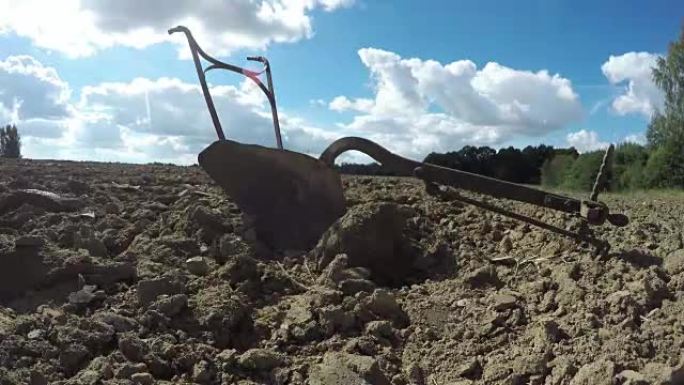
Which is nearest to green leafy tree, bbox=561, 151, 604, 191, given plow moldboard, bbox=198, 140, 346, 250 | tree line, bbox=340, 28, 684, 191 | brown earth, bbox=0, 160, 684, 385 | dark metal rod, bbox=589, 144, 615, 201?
tree line, bbox=340, 28, 684, 191

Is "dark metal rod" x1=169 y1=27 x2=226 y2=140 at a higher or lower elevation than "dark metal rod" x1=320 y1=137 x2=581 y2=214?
higher

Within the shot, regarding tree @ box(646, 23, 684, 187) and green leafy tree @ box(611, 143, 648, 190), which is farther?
tree @ box(646, 23, 684, 187)

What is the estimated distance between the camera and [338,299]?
4.06 m

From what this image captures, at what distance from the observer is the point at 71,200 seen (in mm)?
5324

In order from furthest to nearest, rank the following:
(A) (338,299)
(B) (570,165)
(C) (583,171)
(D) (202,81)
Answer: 1. (B) (570,165)
2. (C) (583,171)
3. (D) (202,81)
4. (A) (338,299)

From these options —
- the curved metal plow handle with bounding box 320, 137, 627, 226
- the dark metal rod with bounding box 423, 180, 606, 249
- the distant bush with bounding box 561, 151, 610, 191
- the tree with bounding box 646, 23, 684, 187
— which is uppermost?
the tree with bounding box 646, 23, 684, 187

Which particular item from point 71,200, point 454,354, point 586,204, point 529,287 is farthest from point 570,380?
point 71,200

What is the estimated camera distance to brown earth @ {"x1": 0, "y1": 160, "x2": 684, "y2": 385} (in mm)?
3406

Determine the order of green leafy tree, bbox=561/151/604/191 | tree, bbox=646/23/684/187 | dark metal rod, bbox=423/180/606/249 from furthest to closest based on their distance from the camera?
tree, bbox=646/23/684/187 < green leafy tree, bbox=561/151/604/191 < dark metal rod, bbox=423/180/606/249

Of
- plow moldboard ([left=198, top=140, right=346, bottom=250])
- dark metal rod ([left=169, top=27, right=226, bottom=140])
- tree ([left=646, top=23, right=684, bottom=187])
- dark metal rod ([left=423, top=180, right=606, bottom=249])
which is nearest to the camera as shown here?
dark metal rod ([left=423, top=180, right=606, bottom=249])

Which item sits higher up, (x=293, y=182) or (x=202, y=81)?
(x=202, y=81)

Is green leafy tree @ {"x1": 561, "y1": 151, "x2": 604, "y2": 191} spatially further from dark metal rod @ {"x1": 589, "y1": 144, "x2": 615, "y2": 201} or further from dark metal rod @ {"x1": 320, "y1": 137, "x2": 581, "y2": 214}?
dark metal rod @ {"x1": 320, "y1": 137, "x2": 581, "y2": 214}

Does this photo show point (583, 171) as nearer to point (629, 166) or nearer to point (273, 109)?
point (629, 166)

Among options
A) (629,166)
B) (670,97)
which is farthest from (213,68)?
(670,97)
